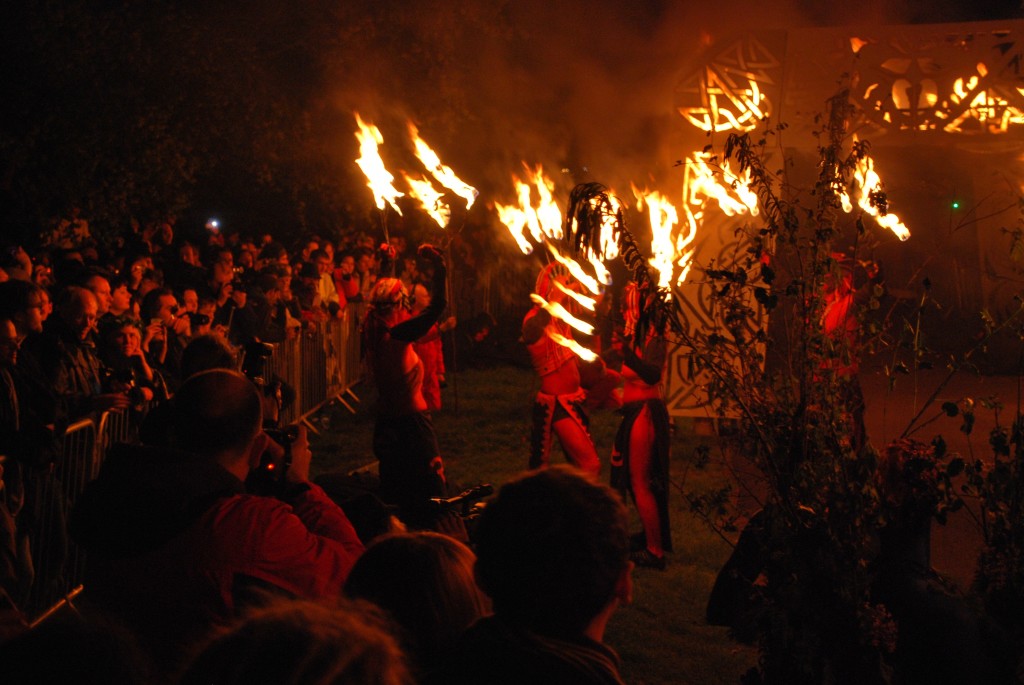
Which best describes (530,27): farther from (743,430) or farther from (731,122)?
(743,430)

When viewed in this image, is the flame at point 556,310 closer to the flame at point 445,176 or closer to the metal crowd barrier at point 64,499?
the flame at point 445,176

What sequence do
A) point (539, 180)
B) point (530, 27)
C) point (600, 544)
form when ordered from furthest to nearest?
point (530, 27)
point (539, 180)
point (600, 544)

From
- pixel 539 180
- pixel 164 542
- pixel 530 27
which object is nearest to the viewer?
pixel 164 542

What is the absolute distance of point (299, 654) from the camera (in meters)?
1.22

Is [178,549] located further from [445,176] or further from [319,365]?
[319,365]

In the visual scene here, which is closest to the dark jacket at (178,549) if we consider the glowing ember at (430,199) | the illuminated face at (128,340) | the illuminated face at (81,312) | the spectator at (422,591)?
the spectator at (422,591)

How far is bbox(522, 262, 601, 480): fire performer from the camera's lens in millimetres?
7102

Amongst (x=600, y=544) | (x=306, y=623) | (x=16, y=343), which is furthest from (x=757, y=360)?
(x=16, y=343)

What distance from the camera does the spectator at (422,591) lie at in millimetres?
2010

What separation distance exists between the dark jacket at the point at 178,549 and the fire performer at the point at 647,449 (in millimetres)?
4420

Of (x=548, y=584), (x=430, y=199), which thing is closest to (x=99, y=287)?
(x=430, y=199)

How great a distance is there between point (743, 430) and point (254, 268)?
32.4 ft

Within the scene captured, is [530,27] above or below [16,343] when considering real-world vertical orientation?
above

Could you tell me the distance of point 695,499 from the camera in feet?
13.0
